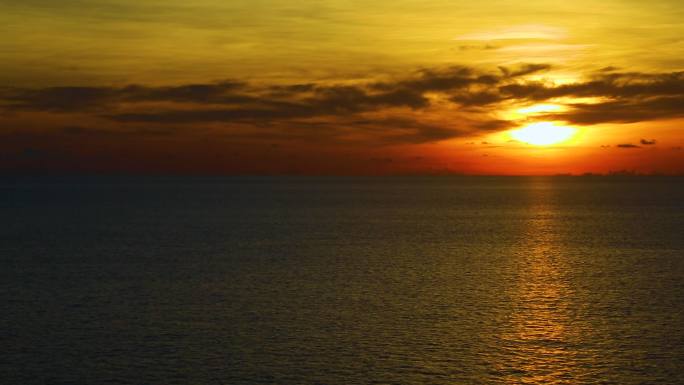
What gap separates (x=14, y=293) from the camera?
188 feet

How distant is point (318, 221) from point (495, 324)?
9763 cm

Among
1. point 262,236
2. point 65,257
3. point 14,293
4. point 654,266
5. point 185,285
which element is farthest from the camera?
point 262,236

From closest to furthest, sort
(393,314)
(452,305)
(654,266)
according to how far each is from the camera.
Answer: (393,314) → (452,305) → (654,266)

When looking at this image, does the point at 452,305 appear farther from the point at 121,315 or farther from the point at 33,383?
the point at 33,383

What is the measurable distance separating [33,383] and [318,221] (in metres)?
109

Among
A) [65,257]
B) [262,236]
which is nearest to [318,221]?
[262,236]

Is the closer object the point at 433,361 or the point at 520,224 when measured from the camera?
the point at 433,361

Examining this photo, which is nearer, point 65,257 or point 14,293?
point 14,293

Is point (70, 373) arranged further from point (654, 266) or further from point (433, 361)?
point (654, 266)

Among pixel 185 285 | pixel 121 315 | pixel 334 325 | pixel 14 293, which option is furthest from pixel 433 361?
pixel 14 293

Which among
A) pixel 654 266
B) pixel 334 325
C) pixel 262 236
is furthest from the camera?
pixel 262 236

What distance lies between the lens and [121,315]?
161ft

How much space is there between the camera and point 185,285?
62188mm

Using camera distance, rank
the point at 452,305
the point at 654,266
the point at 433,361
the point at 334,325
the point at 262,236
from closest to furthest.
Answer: the point at 433,361, the point at 334,325, the point at 452,305, the point at 654,266, the point at 262,236
